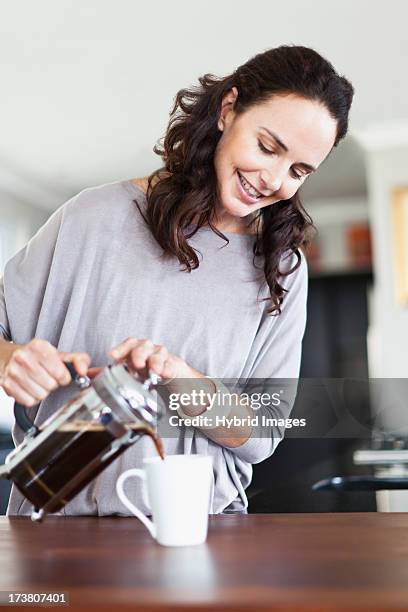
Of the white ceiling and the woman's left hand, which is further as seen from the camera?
the white ceiling

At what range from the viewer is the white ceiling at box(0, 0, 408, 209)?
3277mm

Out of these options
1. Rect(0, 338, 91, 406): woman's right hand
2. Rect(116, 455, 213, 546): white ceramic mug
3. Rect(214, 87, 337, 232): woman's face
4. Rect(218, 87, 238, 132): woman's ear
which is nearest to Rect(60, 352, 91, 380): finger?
Rect(0, 338, 91, 406): woman's right hand

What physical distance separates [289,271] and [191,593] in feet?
2.29

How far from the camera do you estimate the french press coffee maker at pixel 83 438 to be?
826 mm

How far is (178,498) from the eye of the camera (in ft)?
2.68

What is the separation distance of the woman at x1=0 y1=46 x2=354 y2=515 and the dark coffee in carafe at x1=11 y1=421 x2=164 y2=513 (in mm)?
229

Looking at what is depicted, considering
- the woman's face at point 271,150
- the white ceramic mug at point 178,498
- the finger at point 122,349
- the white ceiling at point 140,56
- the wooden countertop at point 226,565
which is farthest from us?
the white ceiling at point 140,56

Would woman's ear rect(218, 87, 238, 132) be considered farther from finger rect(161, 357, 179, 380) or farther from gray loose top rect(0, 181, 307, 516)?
finger rect(161, 357, 179, 380)

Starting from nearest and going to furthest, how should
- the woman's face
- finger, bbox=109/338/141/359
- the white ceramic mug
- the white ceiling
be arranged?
1. the white ceramic mug
2. finger, bbox=109/338/141/359
3. the woman's face
4. the white ceiling

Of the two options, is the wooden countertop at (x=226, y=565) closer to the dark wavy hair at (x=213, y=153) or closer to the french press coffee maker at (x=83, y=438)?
the french press coffee maker at (x=83, y=438)

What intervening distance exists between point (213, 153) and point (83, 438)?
0.56m

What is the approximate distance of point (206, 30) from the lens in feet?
11.2

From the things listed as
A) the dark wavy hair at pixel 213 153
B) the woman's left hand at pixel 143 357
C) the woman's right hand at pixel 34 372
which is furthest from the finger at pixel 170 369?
the dark wavy hair at pixel 213 153

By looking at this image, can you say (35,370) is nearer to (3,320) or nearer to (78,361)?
(78,361)
